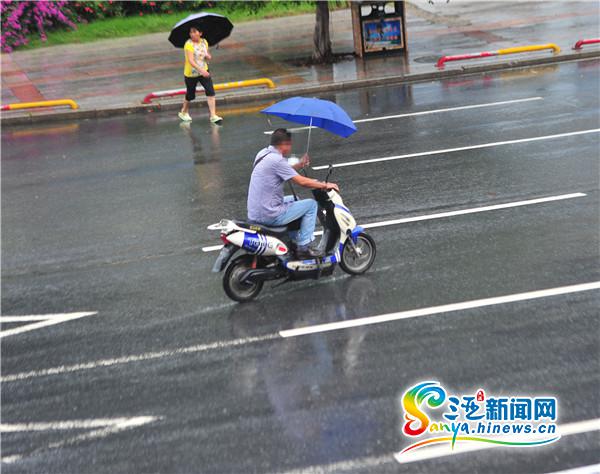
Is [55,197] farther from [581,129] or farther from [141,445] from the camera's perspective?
[581,129]

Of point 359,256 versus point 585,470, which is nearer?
point 585,470

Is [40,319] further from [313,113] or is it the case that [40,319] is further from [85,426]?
[313,113]

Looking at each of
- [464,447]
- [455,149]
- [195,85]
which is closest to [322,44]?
[195,85]

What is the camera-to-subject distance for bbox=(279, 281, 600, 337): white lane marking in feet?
24.6

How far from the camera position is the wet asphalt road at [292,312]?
232 inches

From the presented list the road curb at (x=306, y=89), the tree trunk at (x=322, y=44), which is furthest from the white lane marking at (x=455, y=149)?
the tree trunk at (x=322, y=44)

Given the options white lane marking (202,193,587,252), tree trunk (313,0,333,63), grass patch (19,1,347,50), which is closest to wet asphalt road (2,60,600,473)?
white lane marking (202,193,587,252)

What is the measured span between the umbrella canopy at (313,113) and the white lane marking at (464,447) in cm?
366

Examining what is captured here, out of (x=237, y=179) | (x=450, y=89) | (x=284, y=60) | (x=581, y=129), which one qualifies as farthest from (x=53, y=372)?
(x=284, y=60)

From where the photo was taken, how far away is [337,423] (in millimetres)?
5969

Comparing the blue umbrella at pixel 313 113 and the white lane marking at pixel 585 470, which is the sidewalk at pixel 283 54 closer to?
the blue umbrella at pixel 313 113

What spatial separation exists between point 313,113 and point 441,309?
2.28 metres

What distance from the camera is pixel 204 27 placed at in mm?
17375

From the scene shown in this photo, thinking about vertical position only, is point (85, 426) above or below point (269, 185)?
below
